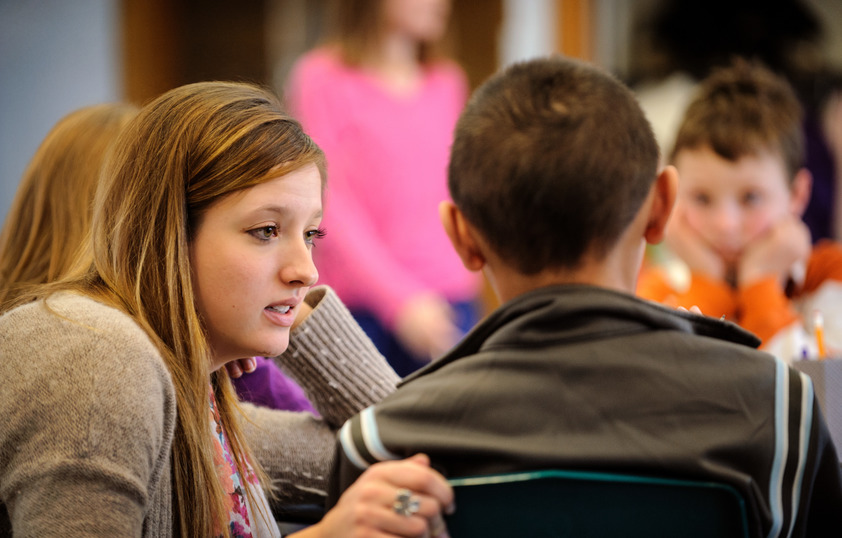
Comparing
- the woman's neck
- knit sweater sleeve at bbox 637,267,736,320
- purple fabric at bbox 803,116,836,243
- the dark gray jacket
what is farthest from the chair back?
purple fabric at bbox 803,116,836,243

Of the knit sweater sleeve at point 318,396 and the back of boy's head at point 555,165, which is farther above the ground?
the back of boy's head at point 555,165

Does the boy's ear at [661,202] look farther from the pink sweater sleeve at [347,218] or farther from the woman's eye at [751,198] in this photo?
the pink sweater sleeve at [347,218]

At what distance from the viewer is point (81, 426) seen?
748 mm

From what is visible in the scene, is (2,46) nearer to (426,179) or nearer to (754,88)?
(426,179)

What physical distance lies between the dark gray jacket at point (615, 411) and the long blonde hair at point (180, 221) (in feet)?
0.81

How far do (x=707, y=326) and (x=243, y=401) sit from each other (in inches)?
27.3

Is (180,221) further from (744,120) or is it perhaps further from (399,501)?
(744,120)

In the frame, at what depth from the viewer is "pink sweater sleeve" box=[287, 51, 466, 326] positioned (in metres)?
2.21

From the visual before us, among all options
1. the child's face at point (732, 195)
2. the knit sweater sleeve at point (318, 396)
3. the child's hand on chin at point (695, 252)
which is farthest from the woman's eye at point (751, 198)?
the knit sweater sleeve at point (318, 396)

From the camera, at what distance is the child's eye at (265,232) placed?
37.1 inches

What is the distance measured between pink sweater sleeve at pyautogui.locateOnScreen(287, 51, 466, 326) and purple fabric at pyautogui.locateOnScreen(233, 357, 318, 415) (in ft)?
3.00

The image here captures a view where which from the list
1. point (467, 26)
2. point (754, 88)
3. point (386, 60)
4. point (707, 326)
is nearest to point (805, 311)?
point (754, 88)

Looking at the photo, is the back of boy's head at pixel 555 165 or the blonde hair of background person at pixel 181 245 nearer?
the back of boy's head at pixel 555 165

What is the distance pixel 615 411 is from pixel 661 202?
208 millimetres
